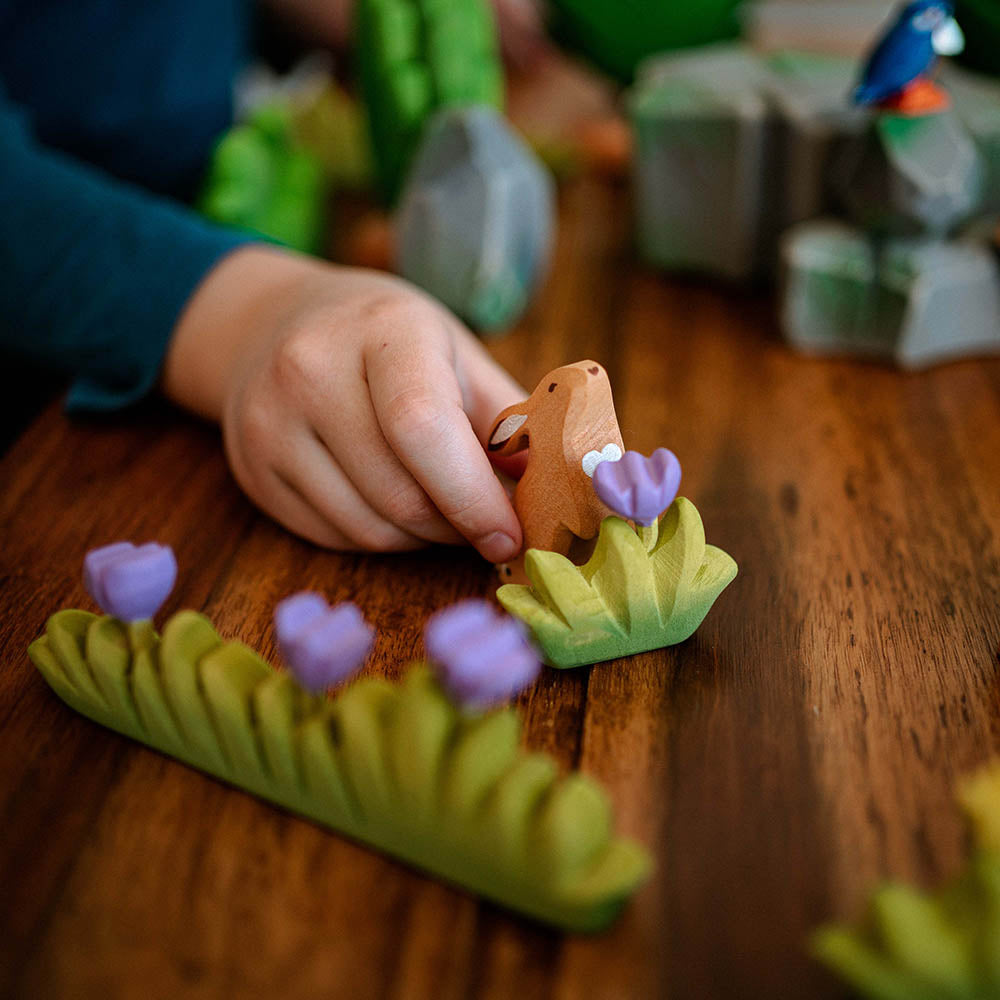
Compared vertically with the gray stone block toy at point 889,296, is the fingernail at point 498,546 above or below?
above

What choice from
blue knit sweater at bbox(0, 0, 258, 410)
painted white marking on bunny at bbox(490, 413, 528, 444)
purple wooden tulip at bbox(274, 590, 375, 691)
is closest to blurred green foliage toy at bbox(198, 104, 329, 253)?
blue knit sweater at bbox(0, 0, 258, 410)

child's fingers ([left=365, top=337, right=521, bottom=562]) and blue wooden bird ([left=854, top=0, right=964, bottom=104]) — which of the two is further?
blue wooden bird ([left=854, top=0, right=964, bottom=104])

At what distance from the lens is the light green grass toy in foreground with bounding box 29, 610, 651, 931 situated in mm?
324

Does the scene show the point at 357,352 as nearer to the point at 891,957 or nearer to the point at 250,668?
the point at 250,668

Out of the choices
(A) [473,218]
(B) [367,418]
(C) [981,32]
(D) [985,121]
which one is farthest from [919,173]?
(B) [367,418]

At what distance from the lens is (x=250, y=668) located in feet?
1.29

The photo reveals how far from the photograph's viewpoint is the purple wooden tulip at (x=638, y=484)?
1.35 ft

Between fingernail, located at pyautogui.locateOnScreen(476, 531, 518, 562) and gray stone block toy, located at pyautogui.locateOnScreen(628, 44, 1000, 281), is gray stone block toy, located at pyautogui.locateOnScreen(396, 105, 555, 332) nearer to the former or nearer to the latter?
gray stone block toy, located at pyautogui.locateOnScreen(628, 44, 1000, 281)

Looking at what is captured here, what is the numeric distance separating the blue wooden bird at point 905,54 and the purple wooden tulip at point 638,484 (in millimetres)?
384

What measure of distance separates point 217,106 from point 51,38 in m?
0.14

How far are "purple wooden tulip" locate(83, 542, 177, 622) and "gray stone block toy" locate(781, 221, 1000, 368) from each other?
0.51m

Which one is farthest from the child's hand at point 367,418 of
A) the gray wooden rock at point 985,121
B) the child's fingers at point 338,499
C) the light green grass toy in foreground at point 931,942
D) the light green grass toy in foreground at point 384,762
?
the gray wooden rock at point 985,121

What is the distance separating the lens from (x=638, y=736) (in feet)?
1.34

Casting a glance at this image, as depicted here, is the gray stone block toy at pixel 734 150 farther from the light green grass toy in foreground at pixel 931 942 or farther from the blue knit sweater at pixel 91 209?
the light green grass toy in foreground at pixel 931 942
